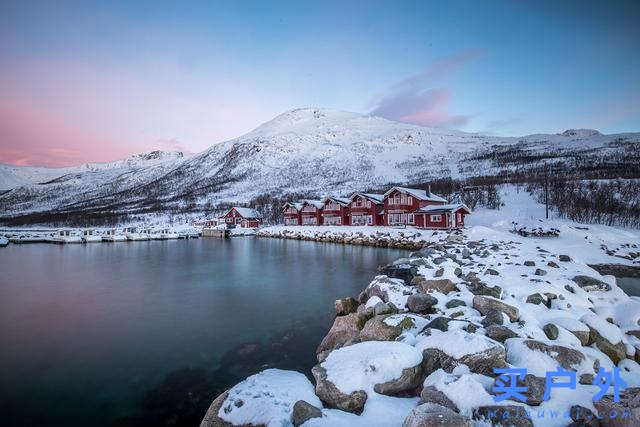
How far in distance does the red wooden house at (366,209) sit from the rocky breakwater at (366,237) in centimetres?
606

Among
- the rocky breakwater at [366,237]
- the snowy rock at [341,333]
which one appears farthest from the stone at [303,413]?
the rocky breakwater at [366,237]

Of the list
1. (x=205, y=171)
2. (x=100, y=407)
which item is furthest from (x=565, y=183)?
(x=205, y=171)

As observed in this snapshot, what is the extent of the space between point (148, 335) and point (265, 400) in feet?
24.2

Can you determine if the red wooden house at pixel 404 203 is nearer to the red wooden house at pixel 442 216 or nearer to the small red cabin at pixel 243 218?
the red wooden house at pixel 442 216

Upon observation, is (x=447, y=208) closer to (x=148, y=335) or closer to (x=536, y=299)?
(x=536, y=299)

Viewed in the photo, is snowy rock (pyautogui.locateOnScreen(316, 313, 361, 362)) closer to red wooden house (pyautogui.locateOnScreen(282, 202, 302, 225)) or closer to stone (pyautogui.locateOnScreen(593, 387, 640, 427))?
stone (pyautogui.locateOnScreen(593, 387, 640, 427))

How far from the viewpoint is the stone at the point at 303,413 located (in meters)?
4.69

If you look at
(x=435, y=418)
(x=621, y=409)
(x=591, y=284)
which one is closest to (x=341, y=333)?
(x=435, y=418)

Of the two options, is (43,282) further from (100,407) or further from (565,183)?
(565,183)

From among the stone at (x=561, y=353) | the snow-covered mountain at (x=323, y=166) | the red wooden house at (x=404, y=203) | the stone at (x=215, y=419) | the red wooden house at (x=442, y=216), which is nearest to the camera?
the stone at (x=215, y=419)

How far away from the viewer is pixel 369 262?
957 inches

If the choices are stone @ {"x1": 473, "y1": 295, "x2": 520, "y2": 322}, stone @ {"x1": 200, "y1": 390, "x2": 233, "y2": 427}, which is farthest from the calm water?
stone @ {"x1": 473, "y1": 295, "x2": 520, "y2": 322}

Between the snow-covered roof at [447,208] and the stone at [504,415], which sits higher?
the snow-covered roof at [447,208]

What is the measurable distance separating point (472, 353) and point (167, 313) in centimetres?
1145
